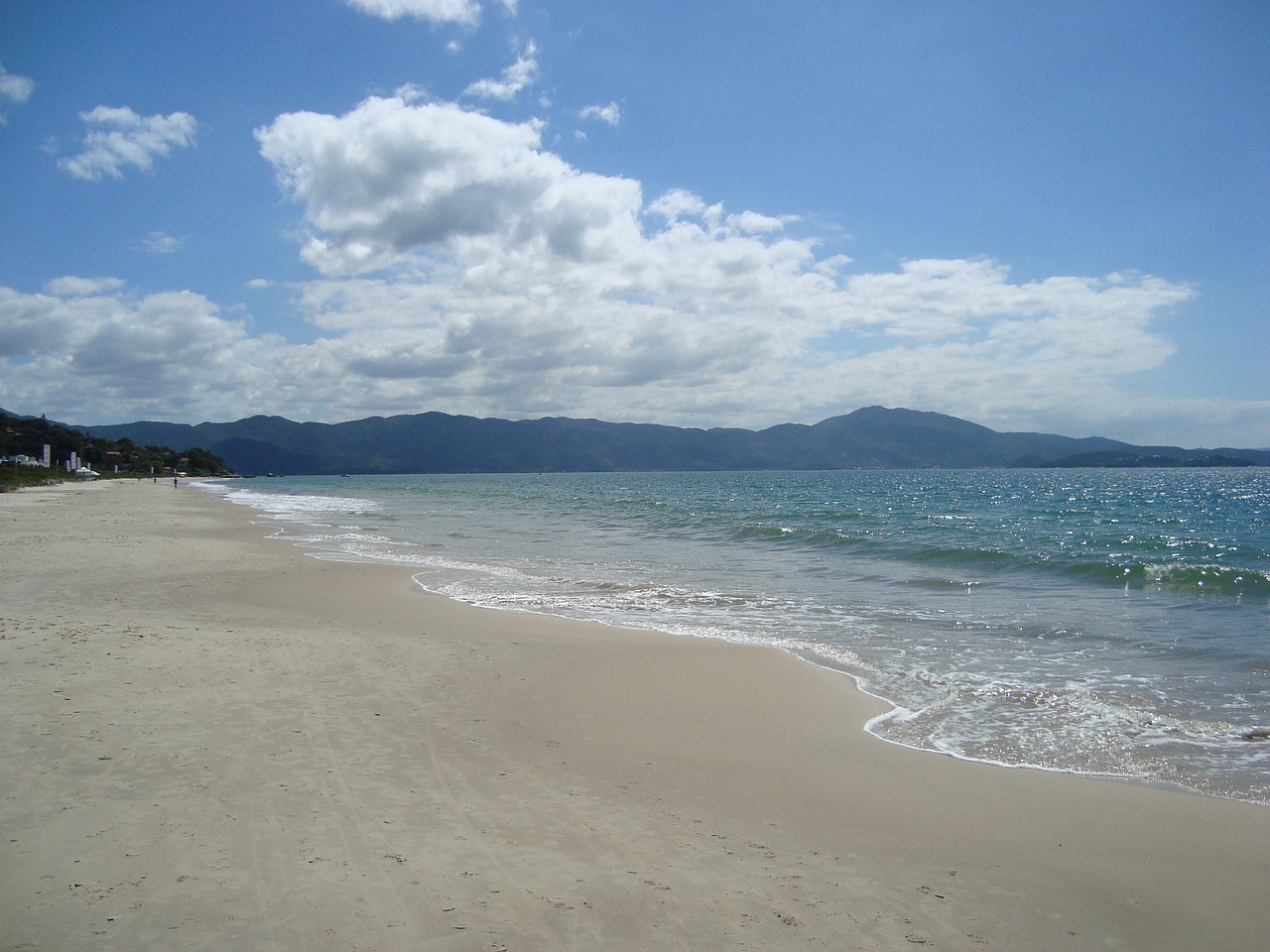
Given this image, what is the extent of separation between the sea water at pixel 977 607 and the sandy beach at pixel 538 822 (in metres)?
1.01

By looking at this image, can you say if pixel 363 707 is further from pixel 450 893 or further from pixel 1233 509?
pixel 1233 509

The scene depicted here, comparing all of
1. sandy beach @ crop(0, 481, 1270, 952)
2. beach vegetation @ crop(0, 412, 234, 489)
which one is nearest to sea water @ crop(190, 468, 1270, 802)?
sandy beach @ crop(0, 481, 1270, 952)

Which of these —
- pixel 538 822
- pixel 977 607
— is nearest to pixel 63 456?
pixel 977 607

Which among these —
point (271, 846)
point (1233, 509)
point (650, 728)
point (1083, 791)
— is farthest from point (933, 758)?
point (1233, 509)

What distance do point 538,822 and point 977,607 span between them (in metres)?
11.3

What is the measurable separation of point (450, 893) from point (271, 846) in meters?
1.13

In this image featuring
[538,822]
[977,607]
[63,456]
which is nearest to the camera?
[538,822]

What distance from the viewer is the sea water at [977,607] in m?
6.68

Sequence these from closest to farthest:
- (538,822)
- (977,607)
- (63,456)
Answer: (538,822) < (977,607) < (63,456)

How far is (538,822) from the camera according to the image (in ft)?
14.8

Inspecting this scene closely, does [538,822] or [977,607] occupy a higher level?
[538,822]

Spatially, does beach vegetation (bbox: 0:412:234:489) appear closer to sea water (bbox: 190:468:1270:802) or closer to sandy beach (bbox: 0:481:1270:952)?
sea water (bbox: 190:468:1270:802)

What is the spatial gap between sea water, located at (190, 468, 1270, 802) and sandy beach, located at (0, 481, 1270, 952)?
1009mm

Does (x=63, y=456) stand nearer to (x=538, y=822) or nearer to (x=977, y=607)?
(x=977, y=607)
